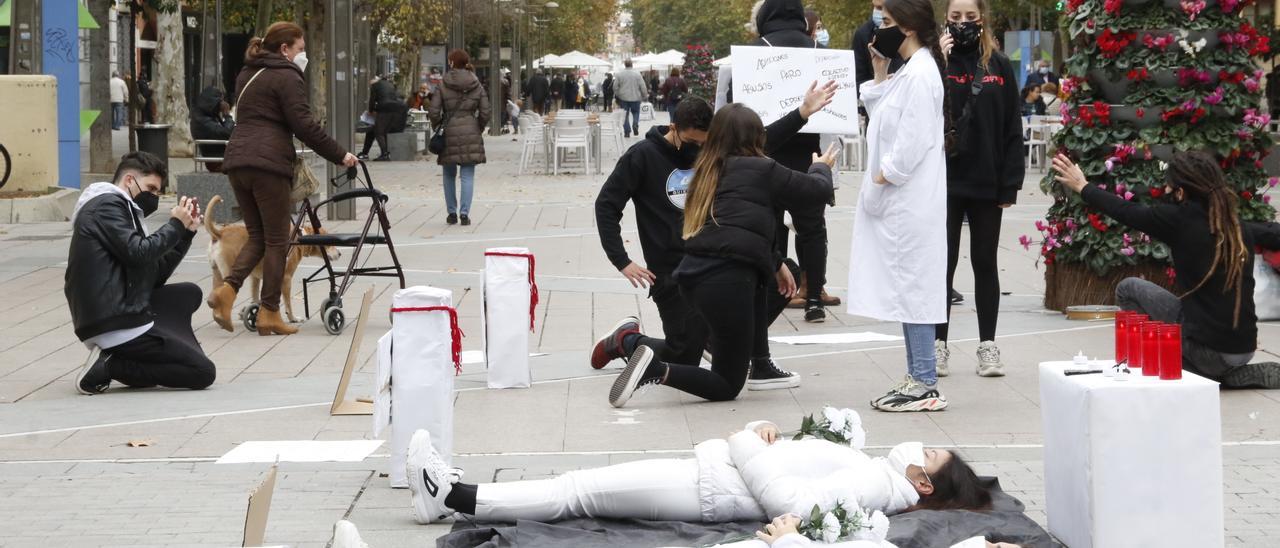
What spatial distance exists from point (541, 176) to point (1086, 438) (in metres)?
21.9

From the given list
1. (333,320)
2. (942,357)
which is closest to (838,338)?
(942,357)

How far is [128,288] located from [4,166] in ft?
36.4

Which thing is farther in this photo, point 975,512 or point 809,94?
point 809,94

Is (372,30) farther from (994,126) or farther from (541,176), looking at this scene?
(994,126)

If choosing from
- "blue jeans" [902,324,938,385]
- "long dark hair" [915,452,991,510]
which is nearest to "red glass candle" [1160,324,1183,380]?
"long dark hair" [915,452,991,510]

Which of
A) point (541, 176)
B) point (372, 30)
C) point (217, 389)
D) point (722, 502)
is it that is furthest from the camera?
point (372, 30)

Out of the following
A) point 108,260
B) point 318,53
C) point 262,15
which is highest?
point 262,15

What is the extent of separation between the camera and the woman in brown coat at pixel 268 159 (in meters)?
10.0

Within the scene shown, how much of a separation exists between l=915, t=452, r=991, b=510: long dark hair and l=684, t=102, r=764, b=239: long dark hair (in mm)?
2246

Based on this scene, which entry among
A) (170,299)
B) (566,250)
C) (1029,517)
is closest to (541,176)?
(566,250)

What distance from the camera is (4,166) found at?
18203 mm

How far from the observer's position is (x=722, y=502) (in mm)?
5234

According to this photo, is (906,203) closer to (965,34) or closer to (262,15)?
(965,34)

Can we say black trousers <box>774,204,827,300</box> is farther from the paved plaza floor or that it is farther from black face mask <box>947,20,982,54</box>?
black face mask <box>947,20,982,54</box>
